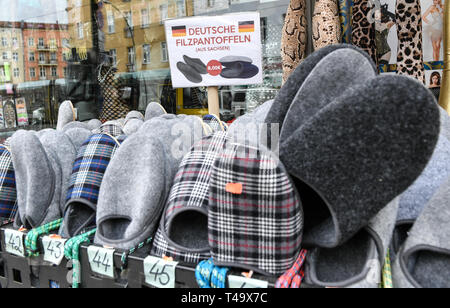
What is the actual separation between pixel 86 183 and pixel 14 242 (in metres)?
0.19

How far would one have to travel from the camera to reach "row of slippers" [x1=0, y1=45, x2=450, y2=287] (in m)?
0.44

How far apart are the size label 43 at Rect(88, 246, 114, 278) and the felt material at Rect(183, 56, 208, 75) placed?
105cm

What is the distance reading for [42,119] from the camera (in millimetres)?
3264

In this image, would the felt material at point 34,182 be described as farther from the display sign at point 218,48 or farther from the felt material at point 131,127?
the display sign at point 218,48

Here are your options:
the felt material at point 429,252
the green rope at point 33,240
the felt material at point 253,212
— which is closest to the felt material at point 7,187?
the green rope at point 33,240

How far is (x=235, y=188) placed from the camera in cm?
50

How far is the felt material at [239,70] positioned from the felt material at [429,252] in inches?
42.6

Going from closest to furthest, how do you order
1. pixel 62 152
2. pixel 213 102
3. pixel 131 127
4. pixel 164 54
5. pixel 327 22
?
pixel 62 152 → pixel 131 127 → pixel 213 102 → pixel 327 22 → pixel 164 54

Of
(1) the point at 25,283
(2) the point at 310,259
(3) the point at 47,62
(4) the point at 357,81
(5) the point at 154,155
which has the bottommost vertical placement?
(1) the point at 25,283

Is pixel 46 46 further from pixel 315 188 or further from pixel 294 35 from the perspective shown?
pixel 315 188

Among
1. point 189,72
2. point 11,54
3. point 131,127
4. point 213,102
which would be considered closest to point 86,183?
point 131,127
